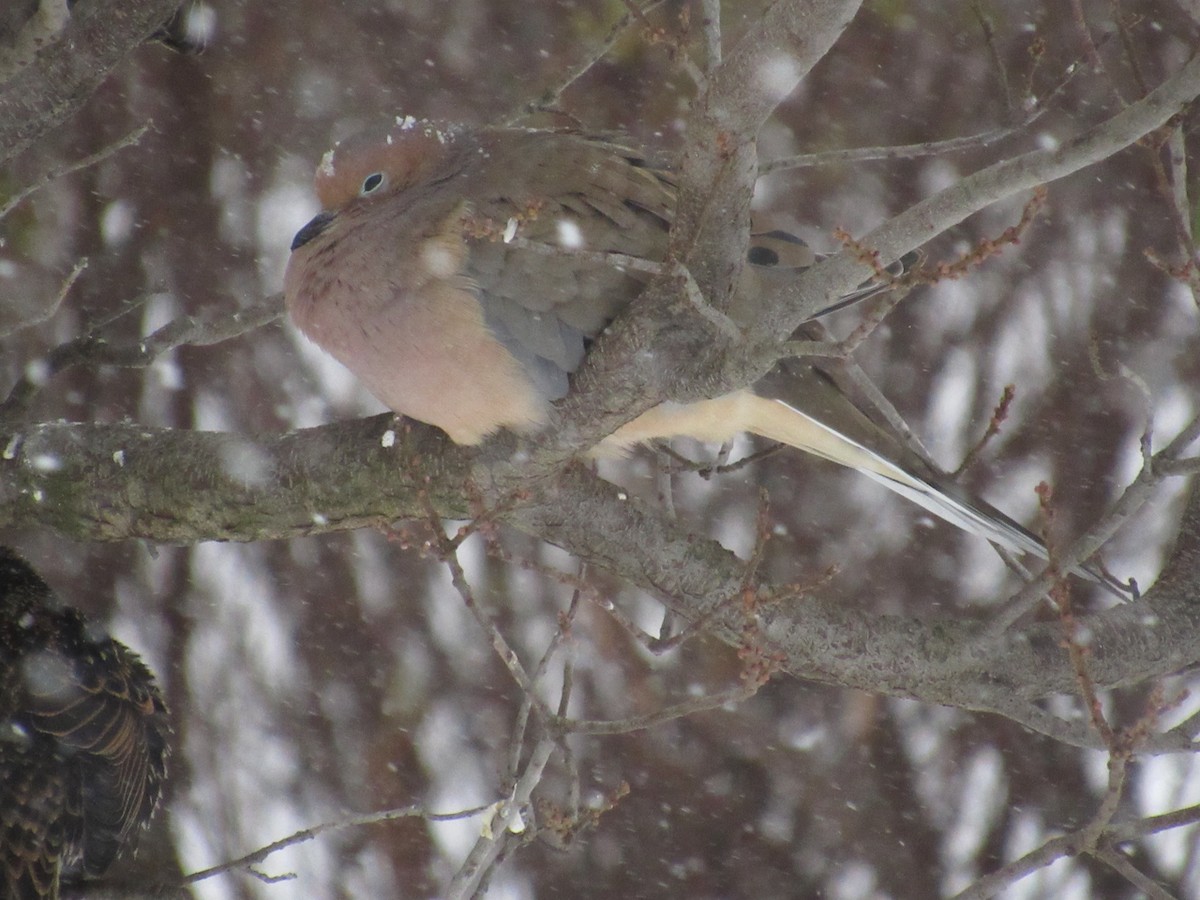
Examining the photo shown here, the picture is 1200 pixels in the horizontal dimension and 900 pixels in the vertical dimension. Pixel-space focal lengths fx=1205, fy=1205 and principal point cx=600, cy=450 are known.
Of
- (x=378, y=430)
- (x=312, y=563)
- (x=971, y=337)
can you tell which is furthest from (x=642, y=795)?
(x=378, y=430)

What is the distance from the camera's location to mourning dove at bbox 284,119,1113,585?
2203mm

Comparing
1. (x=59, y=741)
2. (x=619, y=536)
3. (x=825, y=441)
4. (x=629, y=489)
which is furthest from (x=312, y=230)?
(x=629, y=489)

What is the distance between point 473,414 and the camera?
7.37 ft

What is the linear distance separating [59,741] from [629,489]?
204cm

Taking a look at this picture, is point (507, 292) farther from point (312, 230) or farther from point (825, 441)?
point (825, 441)

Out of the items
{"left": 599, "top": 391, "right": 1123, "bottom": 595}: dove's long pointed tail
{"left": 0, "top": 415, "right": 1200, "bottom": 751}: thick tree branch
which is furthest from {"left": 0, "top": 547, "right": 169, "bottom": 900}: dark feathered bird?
{"left": 599, "top": 391, "right": 1123, "bottom": 595}: dove's long pointed tail

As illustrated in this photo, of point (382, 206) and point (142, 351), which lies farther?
point (142, 351)

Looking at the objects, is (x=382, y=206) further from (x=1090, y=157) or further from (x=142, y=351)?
(x=1090, y=157)

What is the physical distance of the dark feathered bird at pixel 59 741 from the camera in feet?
8.55

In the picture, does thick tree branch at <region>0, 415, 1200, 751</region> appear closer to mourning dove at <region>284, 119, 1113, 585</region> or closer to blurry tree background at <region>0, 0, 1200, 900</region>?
mourning dove at <region>284, 119, 1113, 585</region>

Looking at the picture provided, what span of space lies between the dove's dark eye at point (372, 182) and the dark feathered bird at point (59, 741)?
126 centimetres

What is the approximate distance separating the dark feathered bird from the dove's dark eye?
1.26 m

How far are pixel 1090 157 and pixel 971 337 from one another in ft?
8.96

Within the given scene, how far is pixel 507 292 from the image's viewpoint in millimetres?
2230
